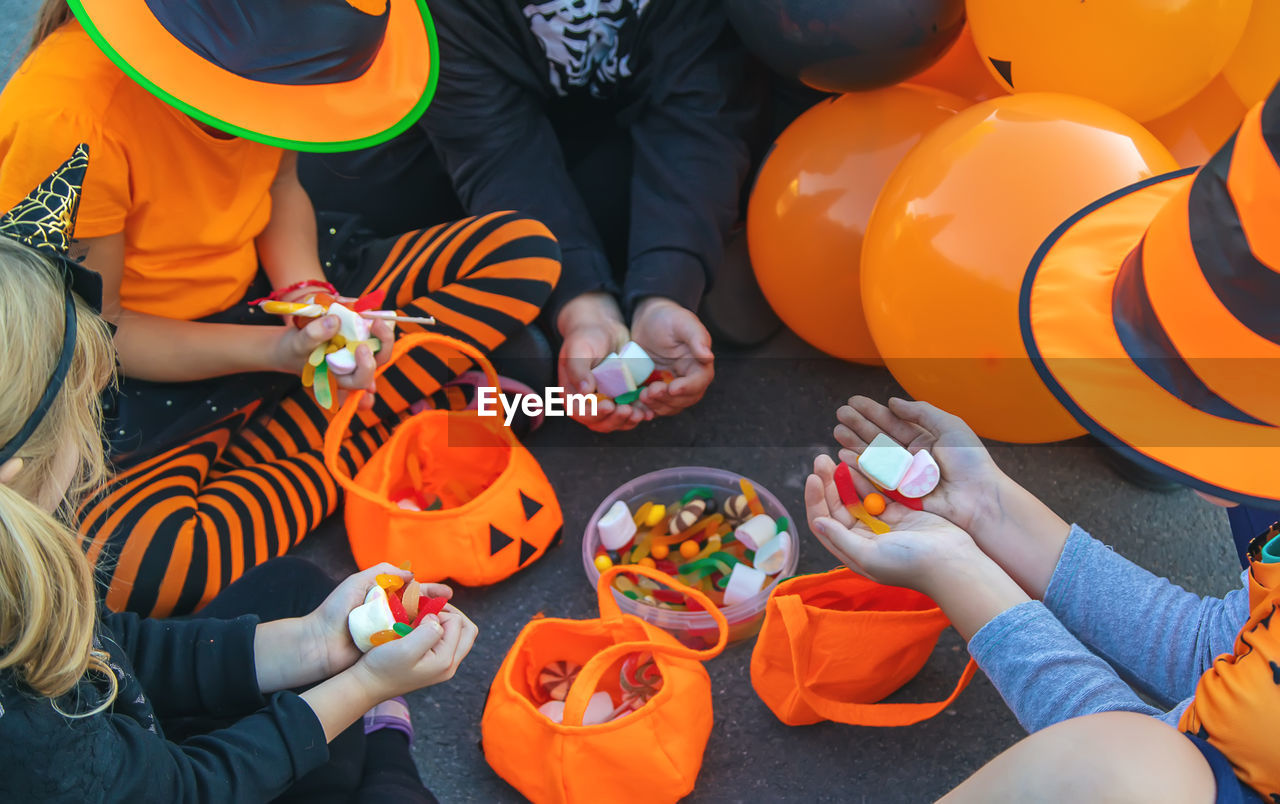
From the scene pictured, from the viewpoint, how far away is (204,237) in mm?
1360

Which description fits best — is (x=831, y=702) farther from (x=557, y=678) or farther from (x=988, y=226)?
(x=988, y=226)

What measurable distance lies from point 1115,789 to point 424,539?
927mm

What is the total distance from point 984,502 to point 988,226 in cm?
32

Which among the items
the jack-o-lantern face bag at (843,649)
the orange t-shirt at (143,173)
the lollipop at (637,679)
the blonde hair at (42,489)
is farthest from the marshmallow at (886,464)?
the orange t-shirt at (143,173)

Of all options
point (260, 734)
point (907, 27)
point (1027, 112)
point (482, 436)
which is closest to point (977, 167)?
point (1027, 112)

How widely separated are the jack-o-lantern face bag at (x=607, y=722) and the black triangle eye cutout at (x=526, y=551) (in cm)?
20

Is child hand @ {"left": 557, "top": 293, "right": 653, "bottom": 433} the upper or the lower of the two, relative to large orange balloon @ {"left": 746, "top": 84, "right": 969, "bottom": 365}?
lower

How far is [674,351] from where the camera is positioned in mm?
1505

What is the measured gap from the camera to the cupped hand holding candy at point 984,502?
42.9 inches

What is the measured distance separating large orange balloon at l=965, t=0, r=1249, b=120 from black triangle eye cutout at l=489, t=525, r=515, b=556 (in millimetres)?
925

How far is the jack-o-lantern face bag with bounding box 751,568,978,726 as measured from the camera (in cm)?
112

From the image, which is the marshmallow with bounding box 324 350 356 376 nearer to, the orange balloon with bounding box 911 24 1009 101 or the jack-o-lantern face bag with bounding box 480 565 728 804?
the jack-o-lantern face bag with bounding box 480 565 728 804

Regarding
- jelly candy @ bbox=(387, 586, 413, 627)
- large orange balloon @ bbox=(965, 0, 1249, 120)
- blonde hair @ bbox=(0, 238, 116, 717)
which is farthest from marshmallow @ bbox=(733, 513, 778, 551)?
blonde hair @ bbox=(0, 238, 116, 717)

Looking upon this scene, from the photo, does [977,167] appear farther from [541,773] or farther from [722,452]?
[541,773]
